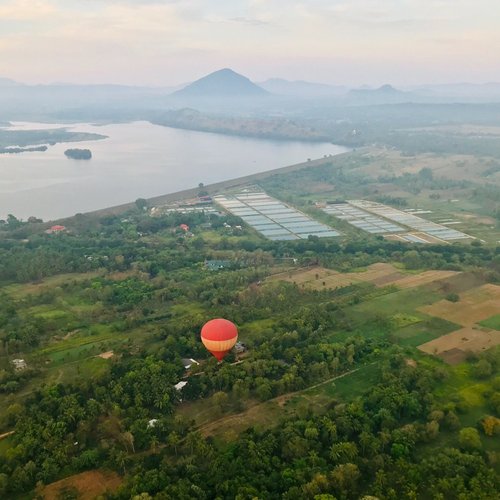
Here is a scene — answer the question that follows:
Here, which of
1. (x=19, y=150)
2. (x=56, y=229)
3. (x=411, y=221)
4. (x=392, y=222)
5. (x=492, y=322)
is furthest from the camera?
(x=19, y=150)

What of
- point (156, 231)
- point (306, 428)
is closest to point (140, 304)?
point (306, 428)

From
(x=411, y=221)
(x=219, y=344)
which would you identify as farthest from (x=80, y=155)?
(x=219, y=344)

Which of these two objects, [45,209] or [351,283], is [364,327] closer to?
[351,283]

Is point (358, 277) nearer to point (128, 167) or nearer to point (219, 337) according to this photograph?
point (219, 337)

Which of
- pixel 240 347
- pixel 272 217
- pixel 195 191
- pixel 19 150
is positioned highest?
pixel 19 150

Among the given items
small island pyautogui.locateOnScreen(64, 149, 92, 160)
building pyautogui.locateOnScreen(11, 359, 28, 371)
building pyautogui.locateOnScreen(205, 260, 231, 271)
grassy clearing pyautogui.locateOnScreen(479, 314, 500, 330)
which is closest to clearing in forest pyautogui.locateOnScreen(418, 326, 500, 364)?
grassy clearing pyautogui.locateOnScreen(479, 314, 500, 330)

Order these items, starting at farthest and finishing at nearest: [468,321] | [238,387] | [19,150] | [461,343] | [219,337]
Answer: [19,150] < [468,321] < [461,343] < [219,337] < [238,387]
